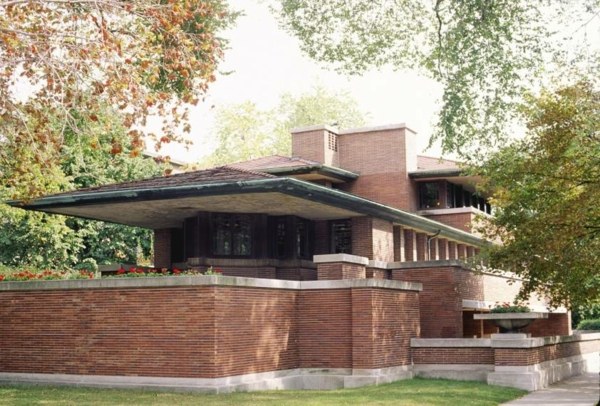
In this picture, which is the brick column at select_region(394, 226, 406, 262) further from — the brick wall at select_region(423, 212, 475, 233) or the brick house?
the brick wall at select_region(423, 212, 475, 233)

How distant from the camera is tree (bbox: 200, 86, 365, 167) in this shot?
75188 millimetres

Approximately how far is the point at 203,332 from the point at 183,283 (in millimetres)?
1145

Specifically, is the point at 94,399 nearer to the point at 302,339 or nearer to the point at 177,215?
the point at 302,339

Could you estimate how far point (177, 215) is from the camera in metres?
26.6

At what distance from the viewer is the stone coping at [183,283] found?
18109 millimetres

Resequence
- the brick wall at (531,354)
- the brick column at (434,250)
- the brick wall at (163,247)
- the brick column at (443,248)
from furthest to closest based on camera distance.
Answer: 1. the brick column at (443,248)
2. the brick column at (434,250)
3. the brick wall at (163,247)
4. the brick wall at (531,354)

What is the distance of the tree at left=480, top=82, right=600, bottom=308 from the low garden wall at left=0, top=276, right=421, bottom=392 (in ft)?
13.9

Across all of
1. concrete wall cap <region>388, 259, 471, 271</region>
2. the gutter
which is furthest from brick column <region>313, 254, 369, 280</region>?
the gutter

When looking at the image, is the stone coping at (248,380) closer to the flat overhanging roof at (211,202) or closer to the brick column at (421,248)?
the flat overhanging roof at (211,202)

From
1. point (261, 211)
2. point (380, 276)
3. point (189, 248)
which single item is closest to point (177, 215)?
point (189, 248)

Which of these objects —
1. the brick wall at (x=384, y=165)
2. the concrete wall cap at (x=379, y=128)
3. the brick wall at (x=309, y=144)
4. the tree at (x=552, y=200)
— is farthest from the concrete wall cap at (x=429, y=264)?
the concrete wall cap at (x=379, y=128)

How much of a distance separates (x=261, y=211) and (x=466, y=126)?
806 centimetres

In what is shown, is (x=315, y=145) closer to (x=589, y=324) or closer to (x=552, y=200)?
(x=552, y=200)

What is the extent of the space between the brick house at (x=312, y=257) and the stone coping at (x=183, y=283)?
0.14ft
